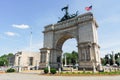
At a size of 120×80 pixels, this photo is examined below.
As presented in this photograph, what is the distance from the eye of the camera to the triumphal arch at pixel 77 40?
1439 inches

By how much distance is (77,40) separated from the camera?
4175 centimetres

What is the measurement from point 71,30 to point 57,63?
12.0 m

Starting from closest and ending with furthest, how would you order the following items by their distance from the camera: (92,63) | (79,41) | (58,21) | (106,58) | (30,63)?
(92,63) < (79,41) < (58,21) < (30,63) < (106,58)

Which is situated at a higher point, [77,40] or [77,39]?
[77,39]

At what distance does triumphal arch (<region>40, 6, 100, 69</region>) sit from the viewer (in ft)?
120

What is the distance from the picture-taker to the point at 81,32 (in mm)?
40875

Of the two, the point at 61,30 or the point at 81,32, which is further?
the point at 61,30

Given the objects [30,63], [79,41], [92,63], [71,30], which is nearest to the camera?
[92,63]

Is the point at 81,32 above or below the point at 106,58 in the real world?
above

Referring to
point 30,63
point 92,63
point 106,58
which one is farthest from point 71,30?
point 106,58

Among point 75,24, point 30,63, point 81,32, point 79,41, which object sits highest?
point 75,24

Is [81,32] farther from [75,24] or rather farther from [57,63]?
[57,63]

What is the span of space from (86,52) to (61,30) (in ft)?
43.4

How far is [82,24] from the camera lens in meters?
40.8
